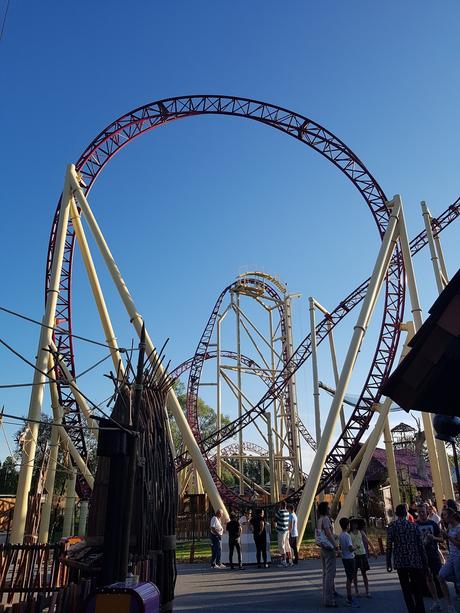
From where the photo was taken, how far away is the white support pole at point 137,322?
10633mm

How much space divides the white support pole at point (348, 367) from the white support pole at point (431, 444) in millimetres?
342

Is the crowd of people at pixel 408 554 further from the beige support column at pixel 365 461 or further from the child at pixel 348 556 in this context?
the beige support column at pixel 365 461

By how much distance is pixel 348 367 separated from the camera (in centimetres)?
1126

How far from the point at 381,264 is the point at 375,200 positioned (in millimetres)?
2753

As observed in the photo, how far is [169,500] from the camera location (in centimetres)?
565

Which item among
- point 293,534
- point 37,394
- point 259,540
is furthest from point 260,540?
point 37,394

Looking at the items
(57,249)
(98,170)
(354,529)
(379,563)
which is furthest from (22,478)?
(98,170)

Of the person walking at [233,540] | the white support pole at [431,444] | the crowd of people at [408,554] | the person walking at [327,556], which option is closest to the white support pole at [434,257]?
the white support pole at [431,444]

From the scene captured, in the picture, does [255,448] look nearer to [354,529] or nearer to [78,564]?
[354,529]

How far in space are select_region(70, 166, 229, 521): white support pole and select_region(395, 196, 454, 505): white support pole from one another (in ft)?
15.2

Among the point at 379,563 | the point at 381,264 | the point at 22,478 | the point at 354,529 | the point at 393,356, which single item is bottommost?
the point at 379,563

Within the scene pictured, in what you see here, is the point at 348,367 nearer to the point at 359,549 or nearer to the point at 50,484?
the point at 359,549

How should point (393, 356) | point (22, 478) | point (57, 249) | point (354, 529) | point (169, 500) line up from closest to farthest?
point (169, 500) < point (354, 529) < point (22, 478) < point (57, 249) < point (393, 356)

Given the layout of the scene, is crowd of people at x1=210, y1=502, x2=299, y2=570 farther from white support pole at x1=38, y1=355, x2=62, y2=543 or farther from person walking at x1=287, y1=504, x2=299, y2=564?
white support pole at x1=38, y1=355, x2=62, y2=543
